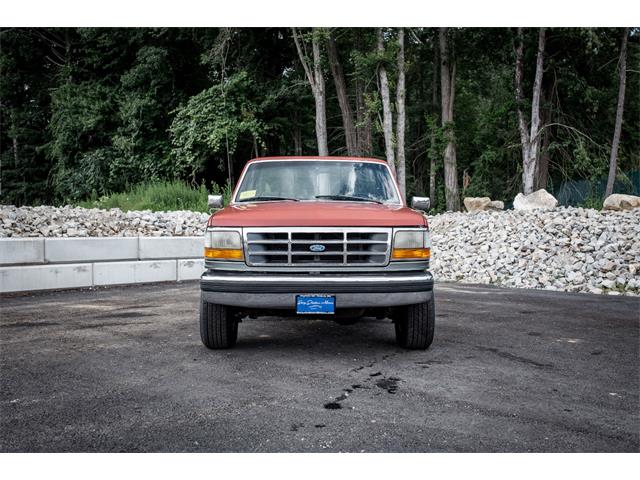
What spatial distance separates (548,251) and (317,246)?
8.84m

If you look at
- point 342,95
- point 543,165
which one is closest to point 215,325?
point 342,95

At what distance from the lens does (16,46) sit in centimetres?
3117

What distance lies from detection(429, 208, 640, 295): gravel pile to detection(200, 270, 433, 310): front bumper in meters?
6.80

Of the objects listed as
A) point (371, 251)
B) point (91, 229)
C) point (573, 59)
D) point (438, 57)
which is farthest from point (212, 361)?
point (438, 57)

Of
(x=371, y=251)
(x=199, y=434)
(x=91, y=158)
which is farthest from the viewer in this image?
(x=91, y=158)

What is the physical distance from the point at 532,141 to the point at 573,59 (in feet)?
14.8

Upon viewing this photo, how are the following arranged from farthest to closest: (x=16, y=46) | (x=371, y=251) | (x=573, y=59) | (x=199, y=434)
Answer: (x=16, y=46) < (x=573, y=59) < (x=371, y=251) < (x=199, y=434)

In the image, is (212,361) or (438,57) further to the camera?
(438,57)

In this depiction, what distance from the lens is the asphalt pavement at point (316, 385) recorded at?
11.3ft

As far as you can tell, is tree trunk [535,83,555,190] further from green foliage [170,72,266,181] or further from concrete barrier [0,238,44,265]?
concrete barrier [0,238,44,265]

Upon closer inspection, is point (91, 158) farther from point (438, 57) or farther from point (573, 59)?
point (573, 59)

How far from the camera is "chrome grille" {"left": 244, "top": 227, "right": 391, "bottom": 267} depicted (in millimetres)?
5145

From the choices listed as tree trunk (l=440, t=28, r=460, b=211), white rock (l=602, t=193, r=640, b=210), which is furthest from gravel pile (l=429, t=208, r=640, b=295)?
tree trunk (l=440, t=28, r=460, b=211)

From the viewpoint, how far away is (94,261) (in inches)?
406
